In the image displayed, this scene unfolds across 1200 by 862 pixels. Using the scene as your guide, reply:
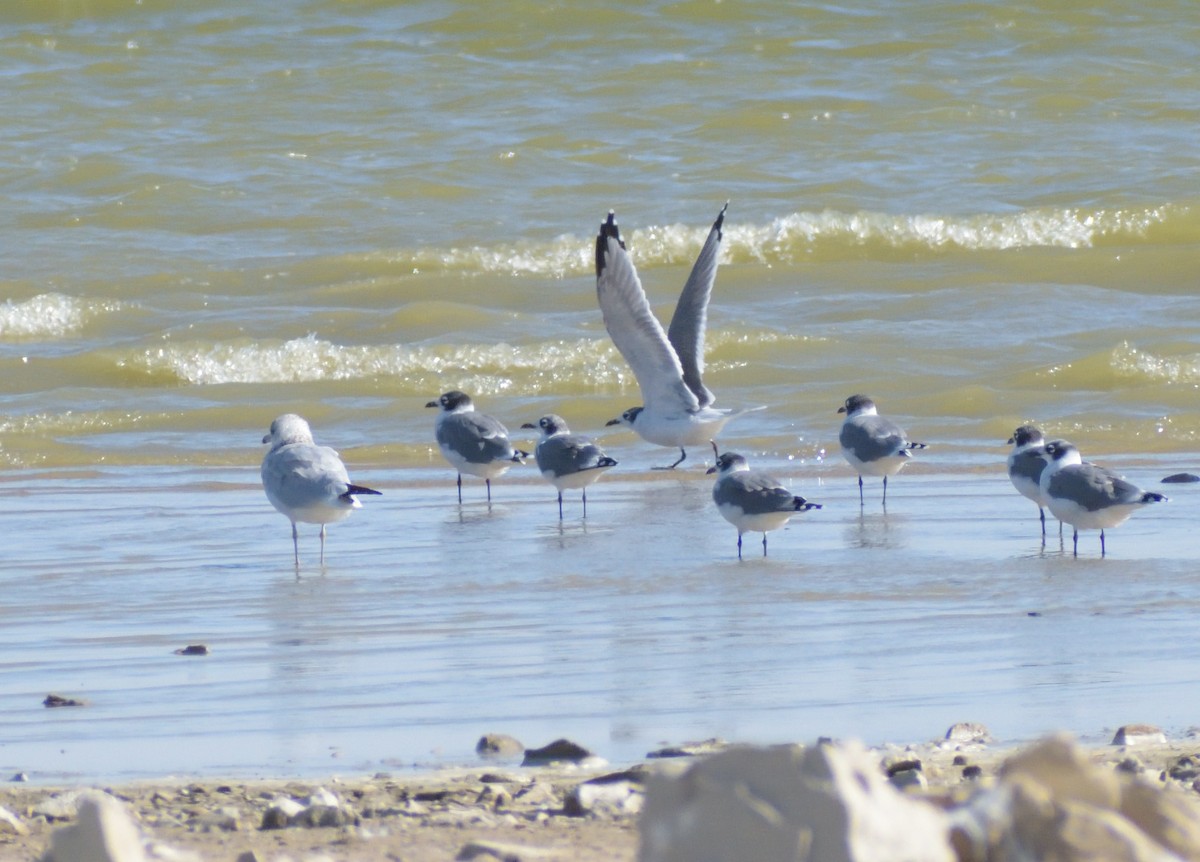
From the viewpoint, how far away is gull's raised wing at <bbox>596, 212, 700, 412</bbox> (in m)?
A: 8.99

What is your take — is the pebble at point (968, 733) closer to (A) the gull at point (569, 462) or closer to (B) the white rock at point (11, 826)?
(B) the white rock at point (11, 826)

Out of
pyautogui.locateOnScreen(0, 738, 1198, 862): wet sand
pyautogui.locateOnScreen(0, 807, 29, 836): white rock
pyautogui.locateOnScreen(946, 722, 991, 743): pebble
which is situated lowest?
pyautogui.locateOnScreen(946, 722, 991, 743): pebble

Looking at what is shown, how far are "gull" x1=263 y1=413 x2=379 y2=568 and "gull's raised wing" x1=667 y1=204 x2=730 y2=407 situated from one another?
2903mm

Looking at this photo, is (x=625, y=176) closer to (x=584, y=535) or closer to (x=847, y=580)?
(x=584, y=535)

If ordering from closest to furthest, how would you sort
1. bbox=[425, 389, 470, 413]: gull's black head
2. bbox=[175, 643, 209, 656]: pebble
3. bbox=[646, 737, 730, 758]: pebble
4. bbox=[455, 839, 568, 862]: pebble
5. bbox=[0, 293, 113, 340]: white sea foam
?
bbox=[455, 839, 568, 862]: pebble < bbox=[646, 737, 730, 758]: pebble < bbox=[175, 643, 209, 656]: pebble < bbox=[425, 389, 470, 413]: gull's black head < bbox=[0, 293, 113, 340]: white sea foam

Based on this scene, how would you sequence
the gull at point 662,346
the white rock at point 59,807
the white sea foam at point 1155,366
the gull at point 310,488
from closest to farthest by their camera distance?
the white rock at point 59,807 → the gull at point 310,488 → the gull at point 662,346 → the white sea foam at point 1155,366

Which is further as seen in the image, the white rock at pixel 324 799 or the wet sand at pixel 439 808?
the white rock at pixel 324 799

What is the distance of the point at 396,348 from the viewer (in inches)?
484

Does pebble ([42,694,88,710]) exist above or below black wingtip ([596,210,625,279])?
below

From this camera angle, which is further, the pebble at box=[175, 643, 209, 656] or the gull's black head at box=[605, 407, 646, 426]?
the gull's black head at box=[605, 407, 646, 426]

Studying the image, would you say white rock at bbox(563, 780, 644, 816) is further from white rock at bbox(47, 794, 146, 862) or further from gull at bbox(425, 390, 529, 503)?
gull at bbox(425, 390, 529, 503)

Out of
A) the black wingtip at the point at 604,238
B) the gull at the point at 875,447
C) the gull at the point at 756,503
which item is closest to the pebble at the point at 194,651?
the gull at the point at 756,503

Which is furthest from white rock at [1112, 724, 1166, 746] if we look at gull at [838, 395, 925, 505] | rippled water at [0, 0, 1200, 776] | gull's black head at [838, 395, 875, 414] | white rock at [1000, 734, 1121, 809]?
gull's black head at [838, 395, 875, 414]

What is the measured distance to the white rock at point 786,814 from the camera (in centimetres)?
205
